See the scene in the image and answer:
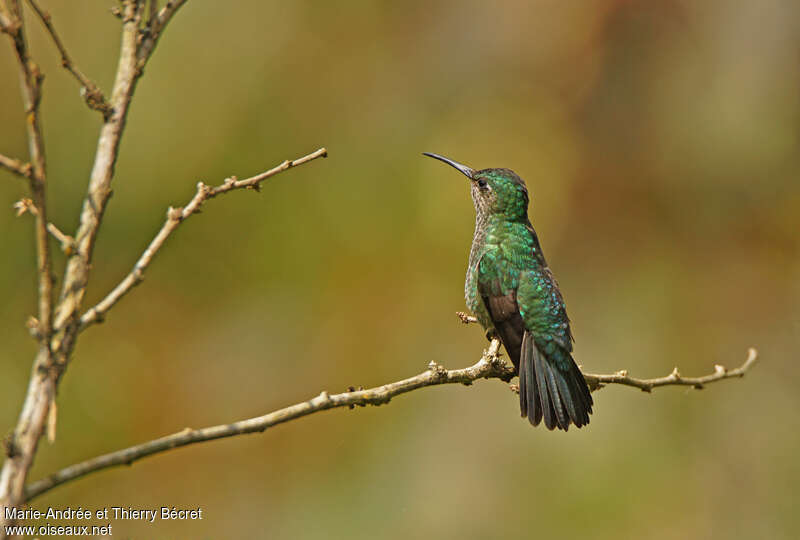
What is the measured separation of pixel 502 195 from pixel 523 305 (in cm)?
66

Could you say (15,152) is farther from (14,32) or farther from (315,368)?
(14,32)

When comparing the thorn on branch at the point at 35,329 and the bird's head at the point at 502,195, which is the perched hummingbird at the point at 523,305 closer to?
the bird's head at the point at 502,195

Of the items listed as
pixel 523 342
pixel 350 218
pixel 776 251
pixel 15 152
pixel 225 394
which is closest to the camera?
pixel 523 342

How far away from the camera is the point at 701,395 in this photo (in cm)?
771

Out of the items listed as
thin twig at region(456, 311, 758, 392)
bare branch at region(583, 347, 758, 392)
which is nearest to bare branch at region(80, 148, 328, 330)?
thin twig at region(456, 311, 758, 392)

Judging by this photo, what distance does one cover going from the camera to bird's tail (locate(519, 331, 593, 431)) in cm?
317

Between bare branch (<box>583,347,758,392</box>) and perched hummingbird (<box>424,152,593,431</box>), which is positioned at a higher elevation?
perched hummingbird (<box>424,152,593,431</box>)

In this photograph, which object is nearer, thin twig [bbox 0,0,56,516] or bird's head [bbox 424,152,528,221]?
thin twig [bbox 0,0,56,516]

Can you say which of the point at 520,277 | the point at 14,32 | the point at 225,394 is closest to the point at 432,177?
the point at 225,394

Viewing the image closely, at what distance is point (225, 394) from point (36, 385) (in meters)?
5.76

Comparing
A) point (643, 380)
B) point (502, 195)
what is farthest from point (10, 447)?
point (502, 195)

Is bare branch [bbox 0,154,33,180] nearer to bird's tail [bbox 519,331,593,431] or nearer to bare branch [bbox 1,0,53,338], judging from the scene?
bare branch [bbox 1,0,53,338]

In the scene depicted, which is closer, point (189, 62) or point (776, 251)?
point (189, 62)

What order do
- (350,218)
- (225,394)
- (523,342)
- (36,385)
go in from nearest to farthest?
(36,385)
(523,342)
(225,394)
(350,218)
